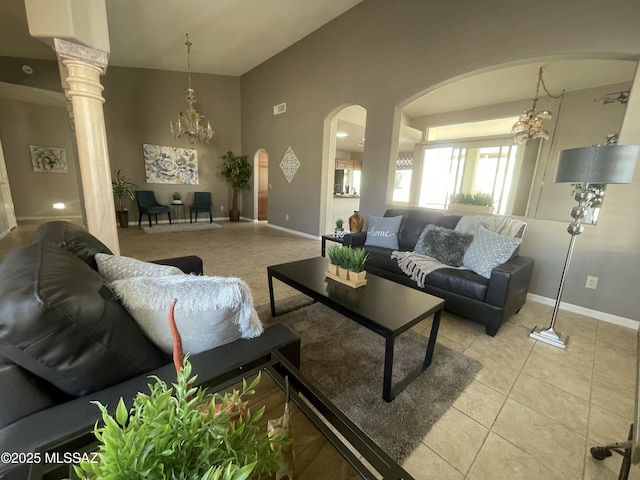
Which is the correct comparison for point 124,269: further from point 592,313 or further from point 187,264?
point 592,313

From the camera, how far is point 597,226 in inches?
100

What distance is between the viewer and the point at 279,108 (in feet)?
19.7

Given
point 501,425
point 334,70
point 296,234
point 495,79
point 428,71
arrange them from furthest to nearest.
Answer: point 296,234
point 334,70
point 495,79
point 428,71
point 501,425

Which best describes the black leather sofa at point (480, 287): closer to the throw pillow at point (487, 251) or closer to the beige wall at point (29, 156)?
the throw pillow at point (487, 251)

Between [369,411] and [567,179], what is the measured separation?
2191 mm

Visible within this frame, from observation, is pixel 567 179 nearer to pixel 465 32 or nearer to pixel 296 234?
pixel 465 32

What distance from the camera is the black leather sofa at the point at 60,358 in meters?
0.60

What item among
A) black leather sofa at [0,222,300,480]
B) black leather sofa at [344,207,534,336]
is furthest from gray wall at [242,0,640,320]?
black leather sofa at [0,222,300,480]

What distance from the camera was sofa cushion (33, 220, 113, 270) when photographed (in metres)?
1.22

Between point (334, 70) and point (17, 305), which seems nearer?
point (17, 305)

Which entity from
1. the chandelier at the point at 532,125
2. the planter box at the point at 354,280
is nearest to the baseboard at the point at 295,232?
the planter box at the point at 354,280

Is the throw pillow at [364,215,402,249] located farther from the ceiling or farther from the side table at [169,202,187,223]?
the side table at [169,202,187,223]

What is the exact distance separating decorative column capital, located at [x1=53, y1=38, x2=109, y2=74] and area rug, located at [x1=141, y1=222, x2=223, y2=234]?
3890 millimetres

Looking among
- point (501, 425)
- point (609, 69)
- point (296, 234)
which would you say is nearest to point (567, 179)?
point (501, 425)
